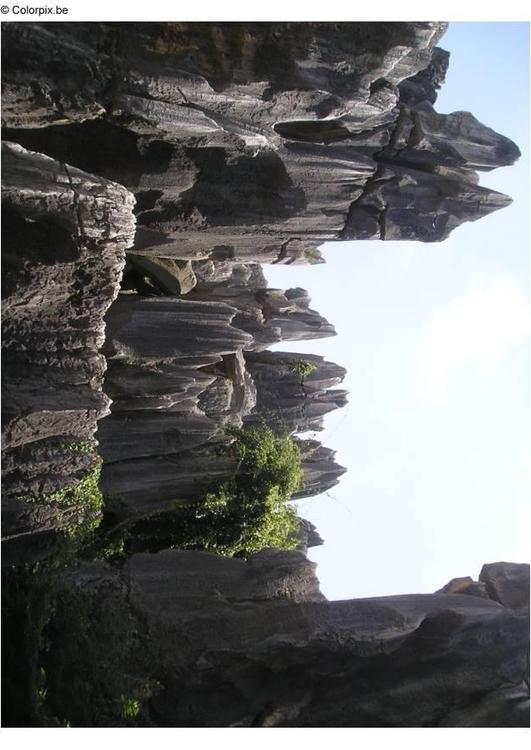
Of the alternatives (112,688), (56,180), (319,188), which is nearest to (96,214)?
(56,180)

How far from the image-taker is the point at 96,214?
11734 mm

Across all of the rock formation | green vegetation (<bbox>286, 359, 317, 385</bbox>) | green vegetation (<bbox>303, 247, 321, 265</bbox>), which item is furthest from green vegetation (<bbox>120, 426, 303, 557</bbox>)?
green vegetation (<bbox>303, 247, 321, 265</bbox>)

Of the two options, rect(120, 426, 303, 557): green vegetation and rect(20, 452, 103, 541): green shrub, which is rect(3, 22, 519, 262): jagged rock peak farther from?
rect(20, 452, 103, 541): green shrub

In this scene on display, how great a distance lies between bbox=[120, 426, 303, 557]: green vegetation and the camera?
2100 centimetres

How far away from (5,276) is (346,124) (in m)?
9.66

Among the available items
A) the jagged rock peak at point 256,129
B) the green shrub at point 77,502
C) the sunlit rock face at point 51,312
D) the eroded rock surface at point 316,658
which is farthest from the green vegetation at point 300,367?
the sunlit rock face at point 51,312

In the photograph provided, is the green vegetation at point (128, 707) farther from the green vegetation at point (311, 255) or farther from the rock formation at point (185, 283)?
the green vegetation at point (311, 255)

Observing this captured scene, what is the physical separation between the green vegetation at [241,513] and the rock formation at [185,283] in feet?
2.57

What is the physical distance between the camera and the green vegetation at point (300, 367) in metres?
26.8

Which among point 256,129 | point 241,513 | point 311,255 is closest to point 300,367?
point 311,255

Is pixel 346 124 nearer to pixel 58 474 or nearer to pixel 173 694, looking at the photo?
pixel 58 474

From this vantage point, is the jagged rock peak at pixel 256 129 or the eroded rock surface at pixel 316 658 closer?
the jagged rock peak at pixel 256 129

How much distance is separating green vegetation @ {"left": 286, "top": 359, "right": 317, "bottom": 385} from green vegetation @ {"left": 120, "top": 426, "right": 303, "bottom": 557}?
4.40m

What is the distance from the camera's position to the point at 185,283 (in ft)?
70.4
